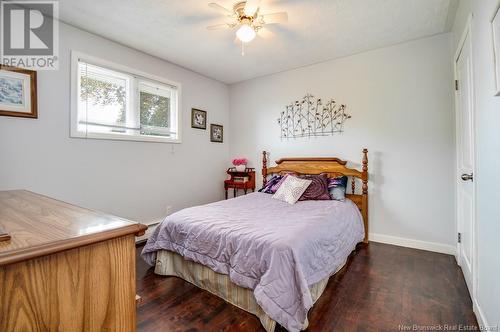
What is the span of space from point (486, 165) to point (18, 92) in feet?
12.3

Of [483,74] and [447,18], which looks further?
[447,18]

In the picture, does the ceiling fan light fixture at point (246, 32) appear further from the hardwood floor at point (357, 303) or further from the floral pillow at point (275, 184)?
the hardwood floor at point (357, 303)

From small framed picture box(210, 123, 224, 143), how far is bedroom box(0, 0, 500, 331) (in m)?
0.06

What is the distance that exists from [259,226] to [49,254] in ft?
5.04

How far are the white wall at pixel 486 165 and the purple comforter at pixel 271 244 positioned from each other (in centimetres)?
94

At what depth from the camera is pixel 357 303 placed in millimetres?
1831

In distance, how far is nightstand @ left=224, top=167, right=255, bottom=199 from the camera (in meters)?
4.10

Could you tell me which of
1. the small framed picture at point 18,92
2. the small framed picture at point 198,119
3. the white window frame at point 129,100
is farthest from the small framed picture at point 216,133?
the small framed picture at point 18,92

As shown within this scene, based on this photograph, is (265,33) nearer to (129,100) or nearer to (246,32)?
(246,32)

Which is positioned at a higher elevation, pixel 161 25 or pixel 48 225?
pixel 161 25

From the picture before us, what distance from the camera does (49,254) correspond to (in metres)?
0.56

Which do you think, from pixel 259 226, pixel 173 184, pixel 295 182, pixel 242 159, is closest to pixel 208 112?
pixel 242 159

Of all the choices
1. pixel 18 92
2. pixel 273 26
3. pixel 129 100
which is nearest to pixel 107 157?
pixel 129 100

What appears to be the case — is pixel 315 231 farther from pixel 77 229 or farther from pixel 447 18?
pixel 447 18
